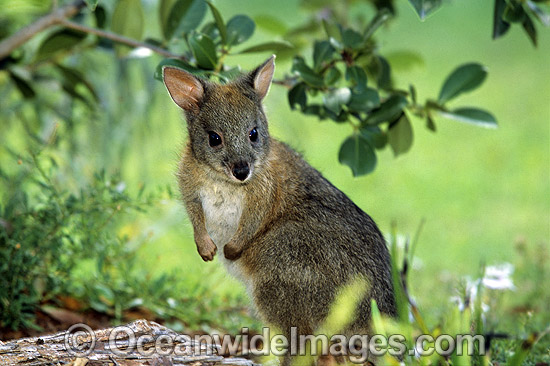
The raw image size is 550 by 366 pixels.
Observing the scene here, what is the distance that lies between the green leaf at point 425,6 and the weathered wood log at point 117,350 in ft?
6.25

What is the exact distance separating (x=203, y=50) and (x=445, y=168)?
5.96m

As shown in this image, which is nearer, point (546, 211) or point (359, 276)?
point (359, 276)

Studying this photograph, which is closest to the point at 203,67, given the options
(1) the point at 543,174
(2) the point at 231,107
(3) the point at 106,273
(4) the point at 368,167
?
(2) the point at 231,107

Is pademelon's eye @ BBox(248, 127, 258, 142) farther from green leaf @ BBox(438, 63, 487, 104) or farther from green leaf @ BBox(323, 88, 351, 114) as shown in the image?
green leaf @ BBox(438, 63, 487, 104)

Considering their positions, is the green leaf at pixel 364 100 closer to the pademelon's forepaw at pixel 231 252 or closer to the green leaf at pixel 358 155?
the green leaf at pixel 358 155

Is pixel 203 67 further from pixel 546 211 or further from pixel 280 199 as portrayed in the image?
pixel 546 211

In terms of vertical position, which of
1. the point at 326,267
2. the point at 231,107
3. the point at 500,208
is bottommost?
the point at 500,208

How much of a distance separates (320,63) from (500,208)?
4.92 meters

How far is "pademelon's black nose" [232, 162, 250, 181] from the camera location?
139 inches

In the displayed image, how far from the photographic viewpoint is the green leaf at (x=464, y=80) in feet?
14.3

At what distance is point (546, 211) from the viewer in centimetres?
820

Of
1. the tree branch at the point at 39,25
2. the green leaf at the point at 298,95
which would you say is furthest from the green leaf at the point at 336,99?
the tree branch at the point at 39,25

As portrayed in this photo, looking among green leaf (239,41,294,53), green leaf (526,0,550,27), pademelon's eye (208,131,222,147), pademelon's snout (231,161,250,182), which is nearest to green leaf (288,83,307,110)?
green leaf (239,41,294,53)

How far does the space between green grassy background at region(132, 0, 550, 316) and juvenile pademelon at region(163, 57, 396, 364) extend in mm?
1385
